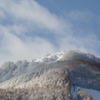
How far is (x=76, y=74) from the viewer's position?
62469mm

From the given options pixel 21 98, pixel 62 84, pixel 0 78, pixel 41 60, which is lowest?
pixel 21 98

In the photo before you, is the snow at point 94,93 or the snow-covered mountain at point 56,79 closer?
the snow-covered mountain at point 56,79

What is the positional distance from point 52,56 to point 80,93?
98.6 ft

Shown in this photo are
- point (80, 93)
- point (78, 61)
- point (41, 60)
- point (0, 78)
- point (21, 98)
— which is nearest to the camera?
point (21, 98)

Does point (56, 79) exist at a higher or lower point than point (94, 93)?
higher

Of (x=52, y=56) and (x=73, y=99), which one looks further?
(x=52, y=56)

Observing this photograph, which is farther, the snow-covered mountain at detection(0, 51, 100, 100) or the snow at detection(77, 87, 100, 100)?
the snow at detection(77, 87, 100, 100)

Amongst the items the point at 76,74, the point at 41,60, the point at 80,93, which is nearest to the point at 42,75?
the point at 76,74

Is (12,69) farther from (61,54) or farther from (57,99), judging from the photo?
(57,99)

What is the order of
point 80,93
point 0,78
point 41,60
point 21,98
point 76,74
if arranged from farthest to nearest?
1. point 41,60
2. point 0,78
3. point 76,74
4. point 80,93
5. point 21,98

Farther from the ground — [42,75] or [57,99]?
[42,75]

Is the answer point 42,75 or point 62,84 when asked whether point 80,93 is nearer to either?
point 62,84

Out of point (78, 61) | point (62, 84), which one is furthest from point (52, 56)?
point (62, 84)

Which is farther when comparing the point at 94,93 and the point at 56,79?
the point at 56,79
